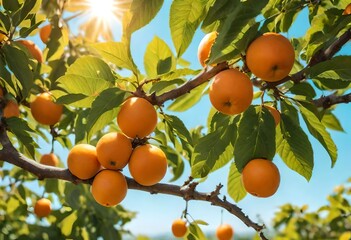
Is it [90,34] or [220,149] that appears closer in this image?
[220,149]

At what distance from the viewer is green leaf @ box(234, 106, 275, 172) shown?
1638 mm

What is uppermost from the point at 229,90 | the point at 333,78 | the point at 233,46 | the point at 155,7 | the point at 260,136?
the point at 155,7

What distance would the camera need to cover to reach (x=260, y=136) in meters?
1.65

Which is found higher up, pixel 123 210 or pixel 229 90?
pixel 229 90

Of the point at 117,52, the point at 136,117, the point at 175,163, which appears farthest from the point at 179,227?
the point at 117,52

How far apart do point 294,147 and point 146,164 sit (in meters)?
0.63

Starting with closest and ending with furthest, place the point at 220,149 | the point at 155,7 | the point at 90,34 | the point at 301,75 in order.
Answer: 1. the point at 155,7
2. the point at 301,75
3. the point at 220,149
4. the point at 90,34

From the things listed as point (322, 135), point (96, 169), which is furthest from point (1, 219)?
point (322, 135)

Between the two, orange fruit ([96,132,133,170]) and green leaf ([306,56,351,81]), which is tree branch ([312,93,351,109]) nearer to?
green leaf ([306,56,351,81])

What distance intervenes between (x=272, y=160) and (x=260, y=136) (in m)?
0.12

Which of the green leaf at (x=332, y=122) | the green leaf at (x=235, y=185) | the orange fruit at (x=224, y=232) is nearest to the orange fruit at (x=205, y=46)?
the green leaf at (x=235, y=185)

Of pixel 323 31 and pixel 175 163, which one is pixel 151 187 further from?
pixel 323 31

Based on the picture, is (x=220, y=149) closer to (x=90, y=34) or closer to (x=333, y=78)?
(x=333, y=78)

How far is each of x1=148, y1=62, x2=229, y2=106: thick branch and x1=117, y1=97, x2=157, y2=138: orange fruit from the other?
0.18 ft
